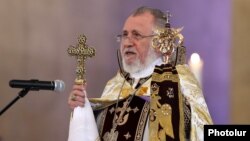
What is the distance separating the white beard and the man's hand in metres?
0.42

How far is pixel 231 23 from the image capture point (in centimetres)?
427

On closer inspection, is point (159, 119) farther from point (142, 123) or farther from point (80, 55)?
point (80, 55)

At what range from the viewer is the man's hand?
2.99m

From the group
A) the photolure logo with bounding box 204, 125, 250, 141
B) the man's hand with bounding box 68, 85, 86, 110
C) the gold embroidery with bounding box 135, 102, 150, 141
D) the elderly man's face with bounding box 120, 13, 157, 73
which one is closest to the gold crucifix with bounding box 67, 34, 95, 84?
the man's hand with bounding box 68, 85, 86, 110

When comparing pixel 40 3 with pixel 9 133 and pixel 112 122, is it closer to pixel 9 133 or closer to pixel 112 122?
pixel 9 133

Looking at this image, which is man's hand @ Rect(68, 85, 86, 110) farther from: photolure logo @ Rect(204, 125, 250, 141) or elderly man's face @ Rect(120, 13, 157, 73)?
photolure logo @ Rect(204, 125, 250, 141)

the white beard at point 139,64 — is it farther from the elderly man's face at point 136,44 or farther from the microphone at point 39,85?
the microphone at point 39,85

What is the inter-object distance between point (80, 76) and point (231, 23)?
1720 millimetres

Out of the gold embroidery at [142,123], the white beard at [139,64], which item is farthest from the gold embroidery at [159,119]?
the white beard at [139,64]

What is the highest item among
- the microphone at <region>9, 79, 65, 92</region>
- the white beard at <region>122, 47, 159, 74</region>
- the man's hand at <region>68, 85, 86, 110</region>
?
the white beard at <region>122, 47, 159, 74</region>

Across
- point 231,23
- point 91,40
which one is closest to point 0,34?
point 91,40

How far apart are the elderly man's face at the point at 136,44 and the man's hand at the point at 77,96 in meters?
0.42

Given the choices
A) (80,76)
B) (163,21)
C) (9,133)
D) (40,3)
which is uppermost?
(40,3)

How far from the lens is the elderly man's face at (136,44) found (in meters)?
3.31
